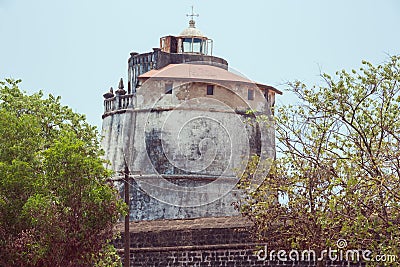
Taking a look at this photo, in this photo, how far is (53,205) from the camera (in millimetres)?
14156

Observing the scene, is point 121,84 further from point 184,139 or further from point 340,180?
point 340,180

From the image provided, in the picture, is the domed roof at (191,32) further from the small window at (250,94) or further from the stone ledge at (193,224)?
the stone ledge at (193,224)

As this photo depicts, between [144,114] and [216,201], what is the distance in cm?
287

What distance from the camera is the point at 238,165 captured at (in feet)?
86.2

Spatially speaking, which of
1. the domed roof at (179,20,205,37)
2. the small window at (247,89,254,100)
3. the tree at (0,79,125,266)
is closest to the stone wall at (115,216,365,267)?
the tree at (0,79,125,266)

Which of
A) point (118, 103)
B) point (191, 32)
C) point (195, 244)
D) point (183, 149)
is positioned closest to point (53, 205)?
point (195, 244)

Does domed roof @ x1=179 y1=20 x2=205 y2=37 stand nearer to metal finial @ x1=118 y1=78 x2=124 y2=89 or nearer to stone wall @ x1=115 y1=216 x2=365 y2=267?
metal finial @ x1=118 y1=78 x2=124 y2=89

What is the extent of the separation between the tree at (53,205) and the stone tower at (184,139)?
35.8 feet

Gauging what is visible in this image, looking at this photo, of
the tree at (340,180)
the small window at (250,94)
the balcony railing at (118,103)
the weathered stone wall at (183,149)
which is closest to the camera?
the tree at (340,180)

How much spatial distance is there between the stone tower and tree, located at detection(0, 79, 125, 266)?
35.8 ft

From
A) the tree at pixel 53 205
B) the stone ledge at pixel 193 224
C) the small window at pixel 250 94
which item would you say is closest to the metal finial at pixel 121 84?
the small window at pixel 250 94

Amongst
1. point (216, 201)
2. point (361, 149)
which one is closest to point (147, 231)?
point (361, 149)

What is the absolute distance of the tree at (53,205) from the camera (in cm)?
1384

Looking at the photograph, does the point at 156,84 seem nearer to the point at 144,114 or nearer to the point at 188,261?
the point at 144,114
